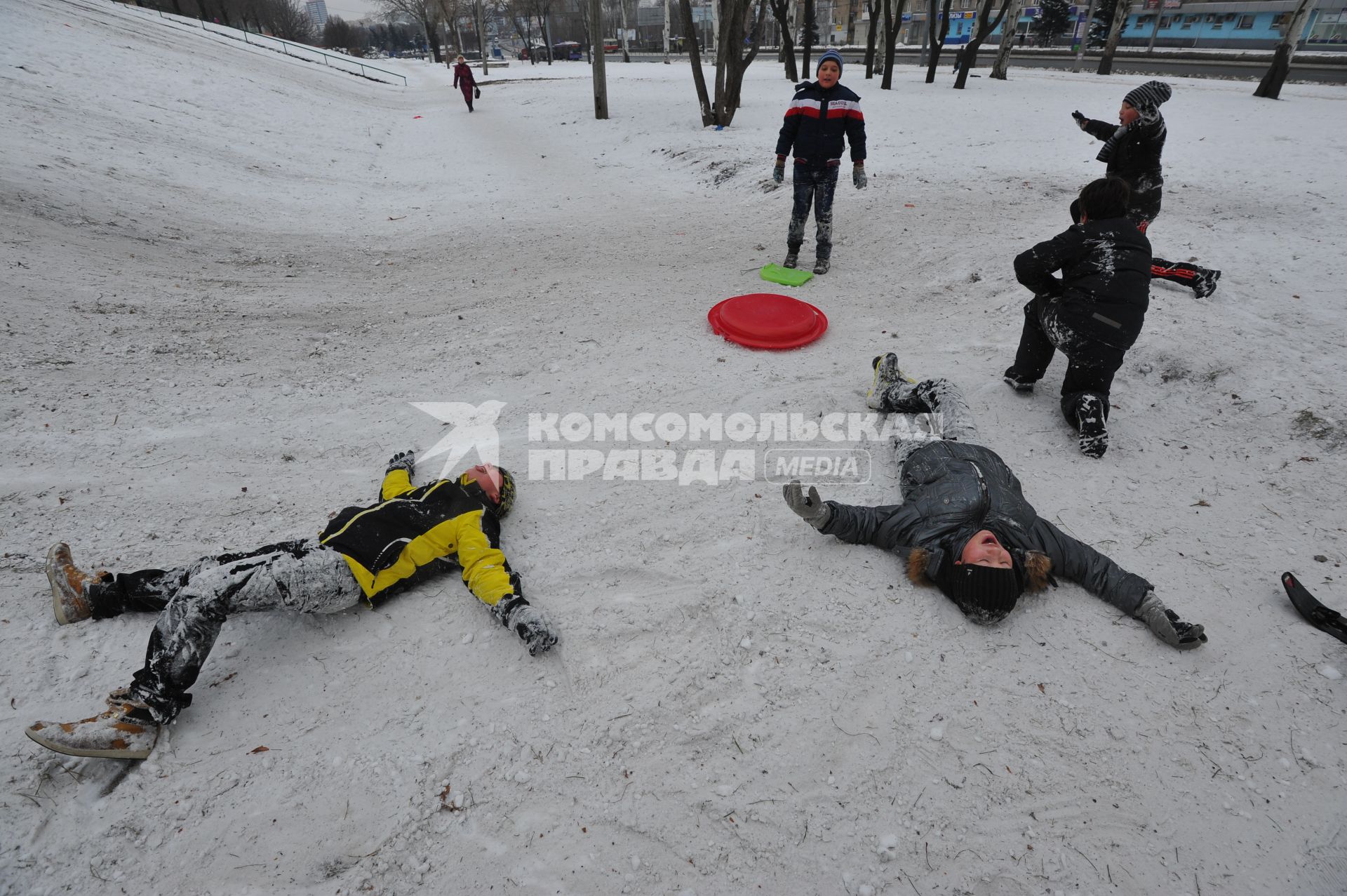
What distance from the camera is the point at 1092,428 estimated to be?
12.3 feet

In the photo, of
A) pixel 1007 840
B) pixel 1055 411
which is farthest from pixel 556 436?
pixel 1055 411

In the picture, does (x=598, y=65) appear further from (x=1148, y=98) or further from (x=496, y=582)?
(x=496, y=582)

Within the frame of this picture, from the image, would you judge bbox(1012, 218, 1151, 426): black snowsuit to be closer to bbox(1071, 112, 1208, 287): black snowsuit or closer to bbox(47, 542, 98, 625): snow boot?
bbox(1071, 112, 1208, 287): black snowsuit

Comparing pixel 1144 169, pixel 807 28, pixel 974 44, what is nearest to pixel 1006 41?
pixel 974 44

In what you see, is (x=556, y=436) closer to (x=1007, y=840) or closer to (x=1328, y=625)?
(x=1007, y=840)

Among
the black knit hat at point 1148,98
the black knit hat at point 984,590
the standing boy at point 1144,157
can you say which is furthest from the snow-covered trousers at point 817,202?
the black knit hat at point 984,590

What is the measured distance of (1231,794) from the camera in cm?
215

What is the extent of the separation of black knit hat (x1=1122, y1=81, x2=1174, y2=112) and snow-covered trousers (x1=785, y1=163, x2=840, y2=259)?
2337 millimetres

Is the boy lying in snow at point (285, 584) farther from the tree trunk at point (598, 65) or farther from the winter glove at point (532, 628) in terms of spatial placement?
the tree trunk at point (598, 65)

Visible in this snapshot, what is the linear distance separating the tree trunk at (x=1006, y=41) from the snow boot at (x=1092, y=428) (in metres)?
19.5

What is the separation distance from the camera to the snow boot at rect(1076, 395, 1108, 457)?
3725mm

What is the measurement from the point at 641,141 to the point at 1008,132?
7.07 meters

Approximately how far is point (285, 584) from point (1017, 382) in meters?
4.70

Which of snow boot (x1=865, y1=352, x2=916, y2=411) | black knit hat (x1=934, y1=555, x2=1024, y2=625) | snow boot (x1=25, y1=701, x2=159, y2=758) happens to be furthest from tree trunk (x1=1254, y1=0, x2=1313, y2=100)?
snow boot (x1=25, y1=701, x2=159, y2=758)
